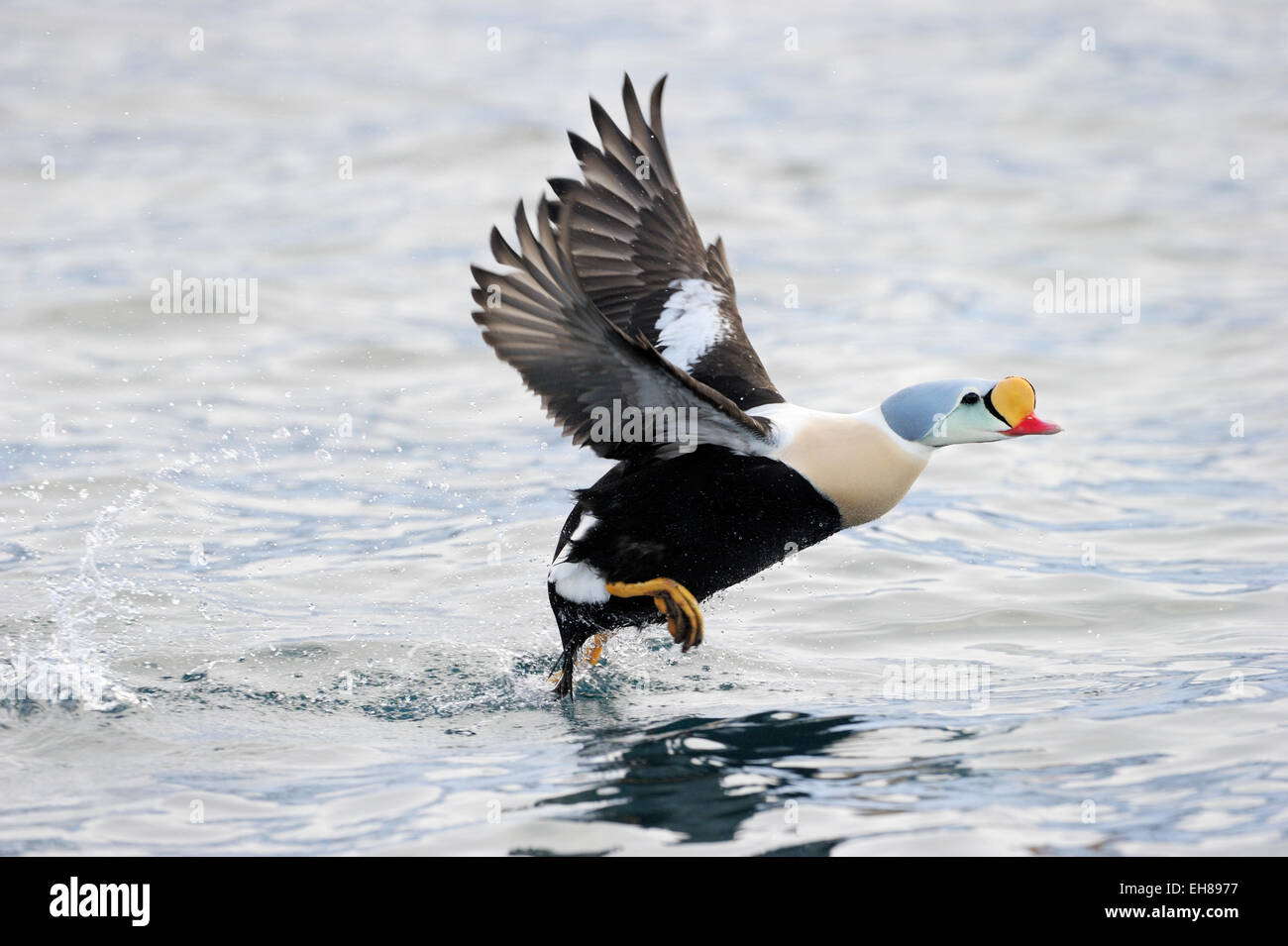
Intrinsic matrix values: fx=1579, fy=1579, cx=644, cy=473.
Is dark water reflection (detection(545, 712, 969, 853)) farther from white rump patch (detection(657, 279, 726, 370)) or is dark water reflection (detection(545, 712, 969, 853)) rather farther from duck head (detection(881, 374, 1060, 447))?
white rump patch (detection(657, 279, 726, 370))

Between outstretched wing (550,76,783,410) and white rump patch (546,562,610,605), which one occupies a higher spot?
outstretched wing (550,76,783,410)

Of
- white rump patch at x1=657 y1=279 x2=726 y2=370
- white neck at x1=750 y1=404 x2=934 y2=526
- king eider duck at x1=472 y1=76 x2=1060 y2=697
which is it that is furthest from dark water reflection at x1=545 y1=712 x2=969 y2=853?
white rump patch at x1=657 y1=279 x2=726 y2=370

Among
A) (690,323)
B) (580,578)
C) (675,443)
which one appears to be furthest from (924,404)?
(580,578)

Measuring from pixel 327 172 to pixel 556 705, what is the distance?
321 inches

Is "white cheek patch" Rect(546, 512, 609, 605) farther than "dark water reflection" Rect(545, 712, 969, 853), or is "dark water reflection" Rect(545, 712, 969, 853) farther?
"white cheek patch" Rect(546, 512, 609, 605)

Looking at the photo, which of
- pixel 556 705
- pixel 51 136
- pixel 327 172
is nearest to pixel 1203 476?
pixel 556 705

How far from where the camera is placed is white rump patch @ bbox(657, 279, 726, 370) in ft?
18.0

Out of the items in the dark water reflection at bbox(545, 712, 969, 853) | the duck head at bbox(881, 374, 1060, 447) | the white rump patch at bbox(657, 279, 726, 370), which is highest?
the white rump patch at bbox(657, 279, 726, 370)

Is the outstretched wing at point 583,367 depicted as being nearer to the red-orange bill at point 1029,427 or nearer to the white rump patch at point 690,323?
the red-orange bill at point 1029,427

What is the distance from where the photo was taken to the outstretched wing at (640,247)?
18.2ft

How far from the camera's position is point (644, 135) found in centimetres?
557

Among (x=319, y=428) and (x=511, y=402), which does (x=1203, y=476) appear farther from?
(x=319, y=428)

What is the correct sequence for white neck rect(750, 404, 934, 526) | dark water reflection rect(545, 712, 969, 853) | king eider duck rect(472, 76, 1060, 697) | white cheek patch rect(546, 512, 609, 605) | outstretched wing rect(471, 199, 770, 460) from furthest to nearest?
white cheek patch rect(546, 512, 609, 605) → white neck rect(750, 404, 934, 526) → king eider duck rect(472, 76, 1060, 697) → outstretched wing rect(471, 199, 770, 460) → dark water reflection rect(545, 712, 969, 853)

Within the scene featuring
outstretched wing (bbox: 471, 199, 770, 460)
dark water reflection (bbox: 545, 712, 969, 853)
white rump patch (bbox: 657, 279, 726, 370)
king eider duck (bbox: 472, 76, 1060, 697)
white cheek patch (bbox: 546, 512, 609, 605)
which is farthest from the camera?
white rump patch (bbox: 657, 279, 726, 370)
